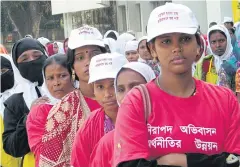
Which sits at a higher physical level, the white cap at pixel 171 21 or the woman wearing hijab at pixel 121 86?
the white cap at pixel 171 21

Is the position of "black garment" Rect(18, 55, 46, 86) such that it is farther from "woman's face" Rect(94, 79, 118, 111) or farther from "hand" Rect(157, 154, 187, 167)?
"hand" Rect(157, 154, 187, 167)

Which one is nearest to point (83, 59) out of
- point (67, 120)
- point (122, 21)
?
point (67, 120)

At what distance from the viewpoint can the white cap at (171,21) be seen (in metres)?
2.20

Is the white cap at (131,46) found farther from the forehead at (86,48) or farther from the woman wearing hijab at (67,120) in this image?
the woman wearing hijab at (67,120)

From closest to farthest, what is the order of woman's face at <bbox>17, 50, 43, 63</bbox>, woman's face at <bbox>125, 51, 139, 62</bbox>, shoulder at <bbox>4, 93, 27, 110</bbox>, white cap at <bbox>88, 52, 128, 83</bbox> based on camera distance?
white cap at <bbox>88, 52, 128, 83</bbox>
shoulder at <bbox>4, 93, 27, 110</bbox>
woman's face at <bbox>17, 50, 43, 63</bbox>
woman's face at <bbox>125, 51, 139, 62</bbox>

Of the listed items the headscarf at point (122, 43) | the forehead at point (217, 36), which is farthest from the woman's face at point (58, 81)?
the headscarf at point (122, 43)

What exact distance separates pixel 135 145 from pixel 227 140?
40cm

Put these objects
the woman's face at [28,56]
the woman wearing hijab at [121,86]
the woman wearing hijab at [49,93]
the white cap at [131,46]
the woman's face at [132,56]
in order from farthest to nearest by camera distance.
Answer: the white cap at [131,46]
the woman's face at [132,56]
the woman's face at [28,56]
the woman wearing hijab at [49,93]
the woman wearing hijab at [121,86]

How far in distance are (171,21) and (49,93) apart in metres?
1.48

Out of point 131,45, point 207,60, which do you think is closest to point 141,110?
point 207,60

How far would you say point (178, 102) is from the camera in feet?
7.14

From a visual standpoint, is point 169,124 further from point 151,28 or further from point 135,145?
point 151,28

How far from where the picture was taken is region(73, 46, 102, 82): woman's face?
10.7ft

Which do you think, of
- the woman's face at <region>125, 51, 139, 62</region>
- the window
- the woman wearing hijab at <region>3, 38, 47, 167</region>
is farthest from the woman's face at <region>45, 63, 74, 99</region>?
the window
